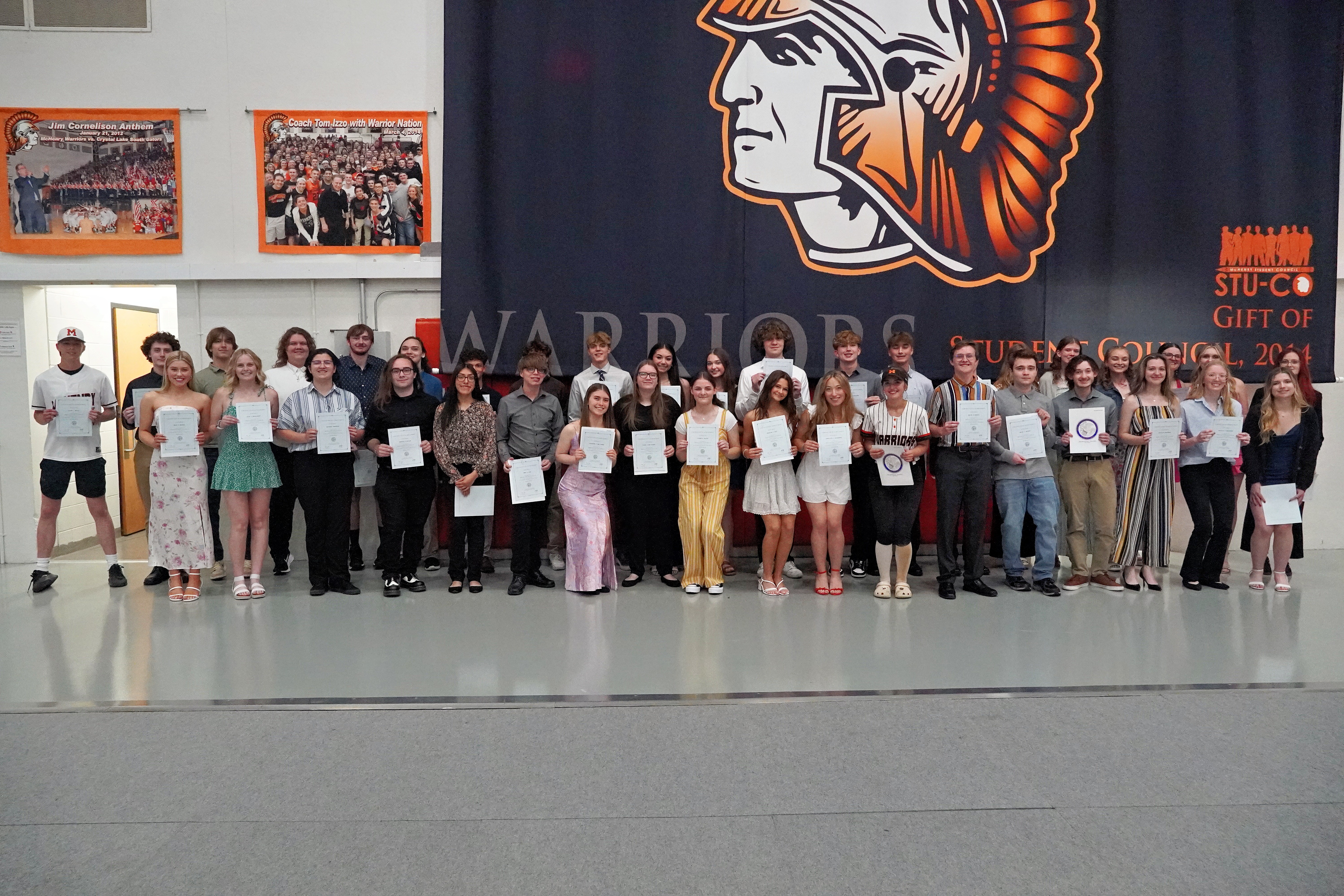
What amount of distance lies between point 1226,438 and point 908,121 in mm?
3225

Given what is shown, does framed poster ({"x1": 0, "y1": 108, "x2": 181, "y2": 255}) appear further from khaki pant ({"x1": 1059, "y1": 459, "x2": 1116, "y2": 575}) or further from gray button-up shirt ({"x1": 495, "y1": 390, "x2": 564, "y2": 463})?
khaki pant ({"x1": 1059, "y1": 459, "x2": 1116, "y2": 575})

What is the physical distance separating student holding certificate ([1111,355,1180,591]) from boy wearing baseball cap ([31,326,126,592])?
6.77 meters

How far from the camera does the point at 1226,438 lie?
217 inches

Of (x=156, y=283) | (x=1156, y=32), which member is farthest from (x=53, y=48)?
(x=1156, y=32)

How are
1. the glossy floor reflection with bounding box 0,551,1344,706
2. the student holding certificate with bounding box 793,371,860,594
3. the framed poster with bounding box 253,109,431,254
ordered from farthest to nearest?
the framed poster with bounding box 253,109,431,254 → the student holding certificate with bounding box 793,371,860,594 → the glossy floor reflection with bounding box 0,551,1344,706

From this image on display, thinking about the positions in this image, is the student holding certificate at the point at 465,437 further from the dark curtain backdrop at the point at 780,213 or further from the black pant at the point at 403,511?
the dark curtain backdrop at the point at 780,213

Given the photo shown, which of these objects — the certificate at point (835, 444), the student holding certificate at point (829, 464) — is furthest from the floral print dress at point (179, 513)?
the certificate at point (835, 444)

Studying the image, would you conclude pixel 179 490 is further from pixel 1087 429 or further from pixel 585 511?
pixel 1087 429

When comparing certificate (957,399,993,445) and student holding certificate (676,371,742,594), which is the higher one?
certificate (957,399,993,445)

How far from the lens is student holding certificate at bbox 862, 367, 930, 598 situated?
5.36 metres

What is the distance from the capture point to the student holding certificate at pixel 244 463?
534 centimetres

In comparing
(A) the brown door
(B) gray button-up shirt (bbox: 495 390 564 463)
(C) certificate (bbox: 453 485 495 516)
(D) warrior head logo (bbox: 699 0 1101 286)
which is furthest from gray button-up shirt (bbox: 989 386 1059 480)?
(A) the brown door

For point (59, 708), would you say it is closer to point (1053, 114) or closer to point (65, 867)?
point (65, 867)

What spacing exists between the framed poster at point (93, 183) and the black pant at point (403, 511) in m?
2.88
